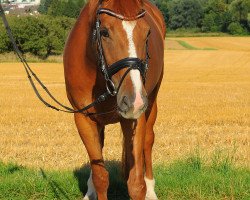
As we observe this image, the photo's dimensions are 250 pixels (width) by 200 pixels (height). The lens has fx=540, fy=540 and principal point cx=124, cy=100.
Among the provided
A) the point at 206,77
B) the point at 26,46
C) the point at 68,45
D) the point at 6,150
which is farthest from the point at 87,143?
the point at 26,46

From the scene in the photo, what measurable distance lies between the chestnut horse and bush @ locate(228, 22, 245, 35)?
91448 millimetres

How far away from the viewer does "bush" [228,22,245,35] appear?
9631 cm


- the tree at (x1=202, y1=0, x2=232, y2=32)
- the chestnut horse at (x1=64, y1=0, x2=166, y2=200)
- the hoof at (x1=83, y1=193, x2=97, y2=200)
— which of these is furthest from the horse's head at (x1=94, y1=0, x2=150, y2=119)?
the tree at (x1=202, y1=0, x2=232, y2=32)

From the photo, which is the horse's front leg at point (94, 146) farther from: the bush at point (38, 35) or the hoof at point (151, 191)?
the bush at point (38, 35)

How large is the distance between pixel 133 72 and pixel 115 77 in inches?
8.9

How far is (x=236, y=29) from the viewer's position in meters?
96.2

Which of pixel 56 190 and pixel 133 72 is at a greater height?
pixel 133 72

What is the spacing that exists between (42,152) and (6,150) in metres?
0.86

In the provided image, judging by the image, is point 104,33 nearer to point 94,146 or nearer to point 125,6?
point 125,6

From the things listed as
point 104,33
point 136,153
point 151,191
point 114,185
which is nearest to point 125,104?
point 104,33

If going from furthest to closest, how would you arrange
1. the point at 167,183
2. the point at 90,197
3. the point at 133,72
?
the point at 167,183 < the point at 90,197 < the point at 133,72

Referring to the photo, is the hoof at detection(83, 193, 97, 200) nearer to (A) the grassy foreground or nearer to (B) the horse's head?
(A) the grassy foreground

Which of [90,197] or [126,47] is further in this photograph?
[90,197]

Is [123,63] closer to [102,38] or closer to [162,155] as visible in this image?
[102,38]
